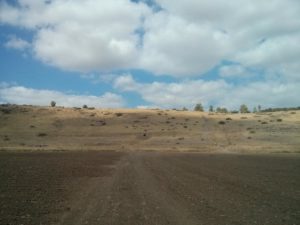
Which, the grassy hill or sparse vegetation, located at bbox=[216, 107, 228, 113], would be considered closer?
the grassy hill

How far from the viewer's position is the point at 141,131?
90.4 metres

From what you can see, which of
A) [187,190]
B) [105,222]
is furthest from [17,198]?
[187,190]

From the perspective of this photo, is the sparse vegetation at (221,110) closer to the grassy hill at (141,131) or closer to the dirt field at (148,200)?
the grassy hill at (141,131)

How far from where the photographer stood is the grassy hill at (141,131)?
7244 cm

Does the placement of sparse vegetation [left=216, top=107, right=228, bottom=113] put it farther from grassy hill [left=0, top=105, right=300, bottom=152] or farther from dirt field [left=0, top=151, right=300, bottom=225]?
dirt field [left=0, top=151, right=300, bottom=225]

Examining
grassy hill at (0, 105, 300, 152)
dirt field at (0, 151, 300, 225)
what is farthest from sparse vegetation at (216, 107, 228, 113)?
dirt field at (0, 151, 300, 225)

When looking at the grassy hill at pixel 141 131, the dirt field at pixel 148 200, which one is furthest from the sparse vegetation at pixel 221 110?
the dirt field at pixel 148 200

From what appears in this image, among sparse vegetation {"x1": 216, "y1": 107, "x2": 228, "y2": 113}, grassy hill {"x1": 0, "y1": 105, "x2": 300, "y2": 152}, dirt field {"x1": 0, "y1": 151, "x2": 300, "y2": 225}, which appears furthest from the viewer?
sparse vegetation {"x1": 216, "y1": 107, "x2": 228, "y2": 113}

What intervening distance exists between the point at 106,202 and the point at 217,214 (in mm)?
4656

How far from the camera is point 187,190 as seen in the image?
66.6 ft

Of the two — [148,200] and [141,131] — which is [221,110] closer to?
[141,131]

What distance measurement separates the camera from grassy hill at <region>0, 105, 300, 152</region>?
2852 inches

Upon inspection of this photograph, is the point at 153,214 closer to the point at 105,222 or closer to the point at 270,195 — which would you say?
the point at 105,222

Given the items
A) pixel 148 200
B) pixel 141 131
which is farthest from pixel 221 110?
pixel 148 200
